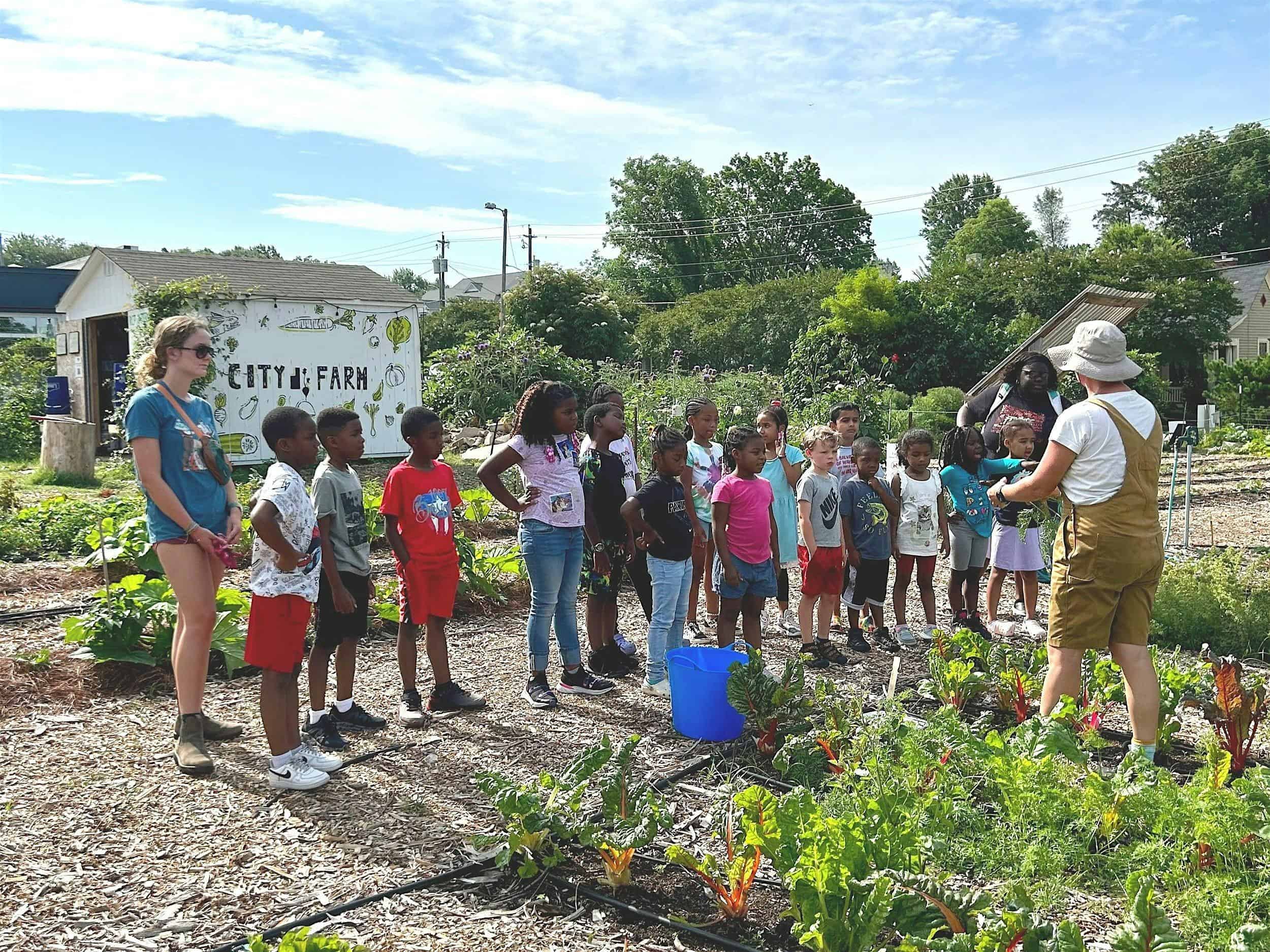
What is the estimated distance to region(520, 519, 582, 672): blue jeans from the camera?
205 inches

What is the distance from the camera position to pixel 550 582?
523 cm

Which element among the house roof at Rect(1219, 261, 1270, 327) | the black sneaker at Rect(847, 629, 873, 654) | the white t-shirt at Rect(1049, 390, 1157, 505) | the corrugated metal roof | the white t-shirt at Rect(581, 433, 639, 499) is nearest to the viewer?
the white t-shirt at Rect(1049, 390, 1157, 505)

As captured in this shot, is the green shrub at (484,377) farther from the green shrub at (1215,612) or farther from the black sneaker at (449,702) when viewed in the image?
the black sneaker at (449,702)

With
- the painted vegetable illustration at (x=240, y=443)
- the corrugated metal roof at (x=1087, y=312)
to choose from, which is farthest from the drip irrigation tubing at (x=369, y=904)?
the painted vegetable illustration at (x=240, y=443)

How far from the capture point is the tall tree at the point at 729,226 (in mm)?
60875

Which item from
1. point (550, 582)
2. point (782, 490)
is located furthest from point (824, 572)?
point (550, 582)

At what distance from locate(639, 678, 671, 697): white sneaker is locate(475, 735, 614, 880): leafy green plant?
175 cm

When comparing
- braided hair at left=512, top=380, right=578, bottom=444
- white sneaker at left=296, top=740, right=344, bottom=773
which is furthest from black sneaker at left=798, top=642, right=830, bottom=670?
white sneaker at left=296, top=740, right=344, bottom=773

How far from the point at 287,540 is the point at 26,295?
4086 centimetres

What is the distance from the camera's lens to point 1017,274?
1216 inches

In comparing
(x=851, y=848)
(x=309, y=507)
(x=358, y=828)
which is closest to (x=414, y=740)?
(x=358, y=828)

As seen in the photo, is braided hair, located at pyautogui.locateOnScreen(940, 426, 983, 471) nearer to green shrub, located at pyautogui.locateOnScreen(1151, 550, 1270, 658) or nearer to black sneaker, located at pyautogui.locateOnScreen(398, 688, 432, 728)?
green shrub, located at pyautogui.locateOnScreen(1151, 550, 1270, 658)

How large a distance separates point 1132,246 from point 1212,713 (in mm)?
38601

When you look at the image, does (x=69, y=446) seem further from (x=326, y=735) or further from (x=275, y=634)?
(x=275, y=634)
